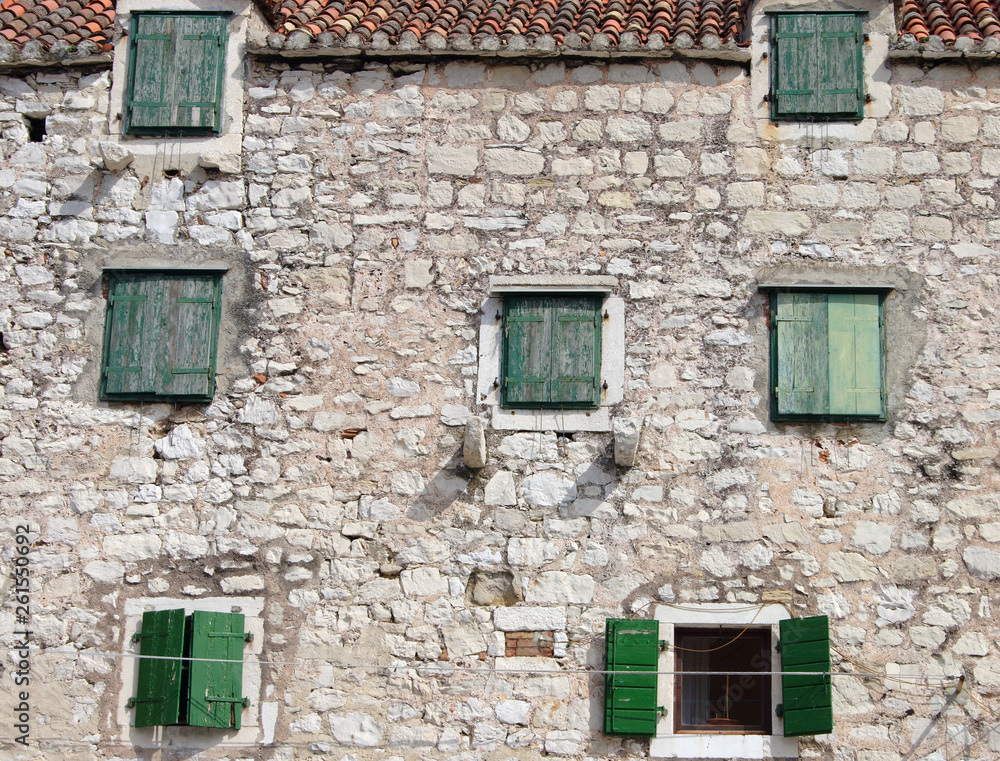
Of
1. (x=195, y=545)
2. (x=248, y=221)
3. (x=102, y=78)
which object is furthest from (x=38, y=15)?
(x=195, y=545)

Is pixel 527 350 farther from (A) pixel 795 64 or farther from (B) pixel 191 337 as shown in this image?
(A) pixel 795 64

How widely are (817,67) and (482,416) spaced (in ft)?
12.6

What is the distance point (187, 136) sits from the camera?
1007 cm

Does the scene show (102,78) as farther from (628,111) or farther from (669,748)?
(669,748)

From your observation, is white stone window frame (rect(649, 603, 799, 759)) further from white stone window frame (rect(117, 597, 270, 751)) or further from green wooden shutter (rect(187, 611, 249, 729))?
green wooden shutter (rect(187, 611, 249, 729))

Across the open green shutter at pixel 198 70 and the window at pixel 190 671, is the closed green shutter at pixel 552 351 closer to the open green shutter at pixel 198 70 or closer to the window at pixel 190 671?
the window at pixel 190 671

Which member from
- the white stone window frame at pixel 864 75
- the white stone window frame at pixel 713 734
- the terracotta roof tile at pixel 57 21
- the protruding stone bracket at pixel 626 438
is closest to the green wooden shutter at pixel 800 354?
the protruding stone bracket at pixel 626 438

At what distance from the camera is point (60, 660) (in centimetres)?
926

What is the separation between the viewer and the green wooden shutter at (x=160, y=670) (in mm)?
9000

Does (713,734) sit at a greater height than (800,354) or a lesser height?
lesser

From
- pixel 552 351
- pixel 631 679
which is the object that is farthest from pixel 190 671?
pixel 552 351

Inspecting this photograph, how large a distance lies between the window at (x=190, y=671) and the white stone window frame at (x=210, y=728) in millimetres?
63

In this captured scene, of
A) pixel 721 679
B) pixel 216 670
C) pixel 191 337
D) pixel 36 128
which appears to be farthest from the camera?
pixel 36 128

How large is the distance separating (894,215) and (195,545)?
19.4ft
